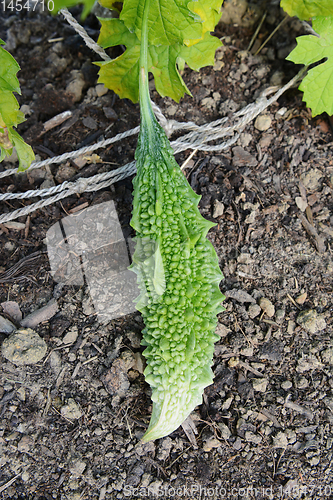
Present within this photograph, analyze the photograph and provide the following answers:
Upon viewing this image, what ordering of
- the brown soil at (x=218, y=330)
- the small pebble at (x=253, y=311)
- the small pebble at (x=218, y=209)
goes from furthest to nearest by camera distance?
1. the small pebble at (x=218, y=209)
2. the small pebble at (x=253, y=311)
3. the brown soil at (x=218, y=330)

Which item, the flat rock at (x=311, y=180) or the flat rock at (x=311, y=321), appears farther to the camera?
the flat rock at (x=311, y=180)

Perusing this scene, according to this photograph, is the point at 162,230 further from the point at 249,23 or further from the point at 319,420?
the point at 249,23

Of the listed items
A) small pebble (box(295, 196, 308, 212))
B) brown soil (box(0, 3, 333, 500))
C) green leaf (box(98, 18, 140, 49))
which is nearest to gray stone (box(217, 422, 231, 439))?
brown soil (box(0, 3, 333, 500))

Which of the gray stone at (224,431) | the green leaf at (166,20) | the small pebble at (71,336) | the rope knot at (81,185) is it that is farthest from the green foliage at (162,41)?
the gray stone at (224,431)

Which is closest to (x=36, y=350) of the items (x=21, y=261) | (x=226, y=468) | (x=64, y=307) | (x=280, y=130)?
(x=64, y=307)

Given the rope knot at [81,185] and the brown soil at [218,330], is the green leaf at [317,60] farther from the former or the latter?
the rope knot at [81,185]

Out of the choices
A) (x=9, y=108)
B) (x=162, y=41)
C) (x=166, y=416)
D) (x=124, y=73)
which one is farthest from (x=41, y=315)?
(x=162, y=41)
